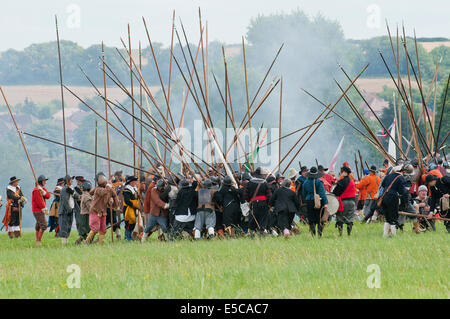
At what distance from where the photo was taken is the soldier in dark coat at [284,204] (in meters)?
16.8

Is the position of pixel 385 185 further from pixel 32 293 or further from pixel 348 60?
pixel 348 60

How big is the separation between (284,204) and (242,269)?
5441 millimetres

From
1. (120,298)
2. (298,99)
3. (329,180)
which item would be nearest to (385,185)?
(329,180)

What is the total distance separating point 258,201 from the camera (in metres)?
17.5

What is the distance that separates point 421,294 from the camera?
8.91 m

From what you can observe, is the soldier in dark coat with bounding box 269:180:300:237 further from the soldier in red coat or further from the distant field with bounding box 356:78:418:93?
the distant field with bounding box 356:78:418:93

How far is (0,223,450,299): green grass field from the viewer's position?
9.55 m

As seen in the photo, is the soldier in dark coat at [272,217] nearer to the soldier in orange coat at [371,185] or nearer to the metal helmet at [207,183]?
the metal helmet at [207,183]

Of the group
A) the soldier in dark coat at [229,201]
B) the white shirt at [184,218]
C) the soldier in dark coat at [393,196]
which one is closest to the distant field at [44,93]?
the white shirt at [184,218]

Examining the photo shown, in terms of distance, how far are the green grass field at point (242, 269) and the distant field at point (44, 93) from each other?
99435mm

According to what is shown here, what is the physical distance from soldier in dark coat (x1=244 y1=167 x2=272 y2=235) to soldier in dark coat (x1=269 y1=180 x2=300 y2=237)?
0.50 metres

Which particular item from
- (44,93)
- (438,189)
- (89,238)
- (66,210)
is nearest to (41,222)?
(66,210)

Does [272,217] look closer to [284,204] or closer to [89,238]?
[284,204]
